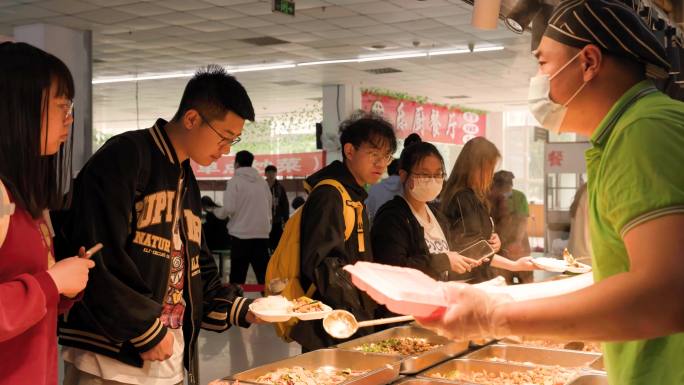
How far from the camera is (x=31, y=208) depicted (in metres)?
1.88

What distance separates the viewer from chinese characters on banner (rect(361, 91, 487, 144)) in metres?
15.1

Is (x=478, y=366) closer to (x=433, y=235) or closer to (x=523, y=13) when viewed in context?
(x=433, y=235)

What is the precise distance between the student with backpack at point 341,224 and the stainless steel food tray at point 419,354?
0.13 metres

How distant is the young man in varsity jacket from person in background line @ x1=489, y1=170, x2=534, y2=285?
3504mm

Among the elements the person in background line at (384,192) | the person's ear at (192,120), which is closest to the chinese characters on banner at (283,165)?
the person in background line at (384,192)

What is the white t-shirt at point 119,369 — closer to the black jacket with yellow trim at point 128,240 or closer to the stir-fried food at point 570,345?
the black jacket with yellow trim at point 128,240

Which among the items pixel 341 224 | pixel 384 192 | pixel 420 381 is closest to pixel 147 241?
pixel 341 224

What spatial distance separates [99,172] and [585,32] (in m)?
1.52

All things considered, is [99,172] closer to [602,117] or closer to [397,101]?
[602,117]

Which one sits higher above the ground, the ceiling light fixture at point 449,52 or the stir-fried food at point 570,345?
the ceiling light fixture at point 449,52

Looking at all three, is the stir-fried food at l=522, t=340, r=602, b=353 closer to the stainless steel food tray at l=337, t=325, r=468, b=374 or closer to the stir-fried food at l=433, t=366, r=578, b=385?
the stir-fried food at l=433, t=366, r=578, b=385

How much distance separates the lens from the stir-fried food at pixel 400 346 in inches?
120

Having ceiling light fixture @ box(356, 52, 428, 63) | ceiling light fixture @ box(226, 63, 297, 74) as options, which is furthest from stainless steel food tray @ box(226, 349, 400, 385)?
ceiling light fixture @ box(226, 63, 297, 74)

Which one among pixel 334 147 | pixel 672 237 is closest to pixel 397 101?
pixel 334 147
